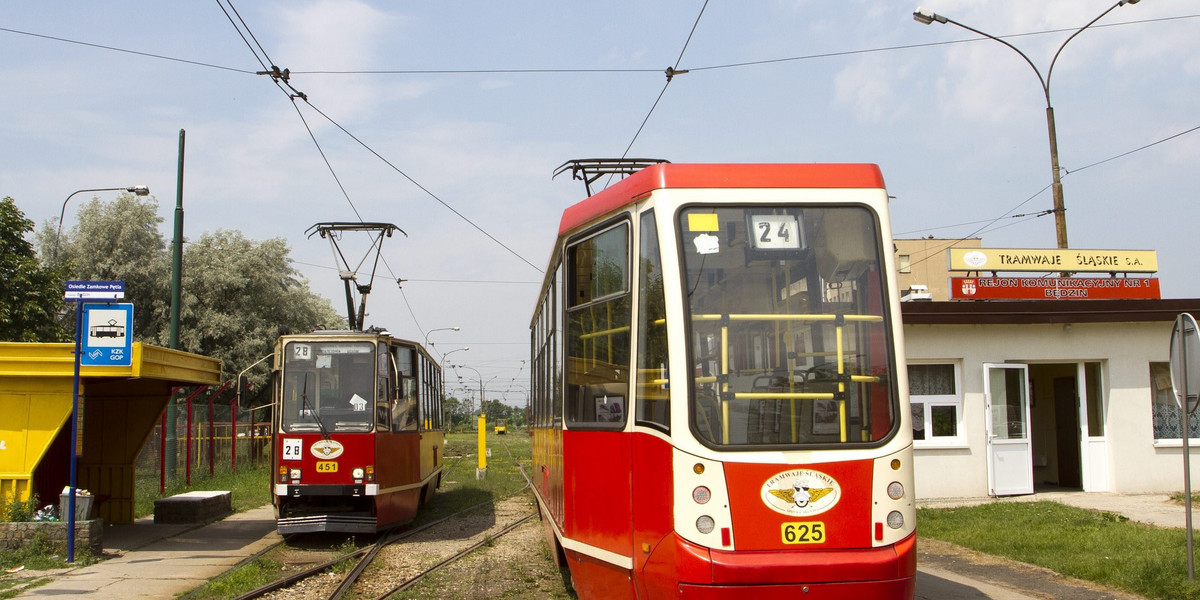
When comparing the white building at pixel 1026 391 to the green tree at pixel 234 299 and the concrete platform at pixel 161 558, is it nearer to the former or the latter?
the concrete platform at pixel 161 558

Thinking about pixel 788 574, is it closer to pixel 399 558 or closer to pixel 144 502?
pixel 399 558

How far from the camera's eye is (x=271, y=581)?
9.93m

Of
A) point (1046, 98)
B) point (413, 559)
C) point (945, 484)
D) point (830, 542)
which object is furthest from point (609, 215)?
point (1046, 98)

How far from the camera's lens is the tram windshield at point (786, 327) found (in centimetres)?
549

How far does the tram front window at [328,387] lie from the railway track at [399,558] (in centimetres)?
160

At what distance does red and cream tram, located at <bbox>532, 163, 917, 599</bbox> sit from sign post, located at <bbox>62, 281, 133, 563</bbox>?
23.4 feet

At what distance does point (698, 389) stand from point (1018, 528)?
8253 millimetres

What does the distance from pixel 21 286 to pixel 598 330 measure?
26405 millimetres

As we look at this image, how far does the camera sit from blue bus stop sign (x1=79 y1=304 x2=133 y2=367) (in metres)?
11.2

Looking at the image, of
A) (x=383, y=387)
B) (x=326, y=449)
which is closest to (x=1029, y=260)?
(x=383, y=387)

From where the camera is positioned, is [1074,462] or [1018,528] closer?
[1018,528]

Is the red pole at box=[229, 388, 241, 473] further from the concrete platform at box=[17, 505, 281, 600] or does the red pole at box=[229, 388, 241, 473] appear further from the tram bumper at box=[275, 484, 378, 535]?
the tram bumper at box=[275, 484, 378, 535]

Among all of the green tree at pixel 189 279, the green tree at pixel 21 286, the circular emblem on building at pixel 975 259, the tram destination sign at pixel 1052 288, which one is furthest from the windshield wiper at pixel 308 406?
the green tree at pixel 189 279

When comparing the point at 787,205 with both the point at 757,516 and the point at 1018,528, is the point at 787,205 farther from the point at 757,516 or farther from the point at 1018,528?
the point at 1018,528
